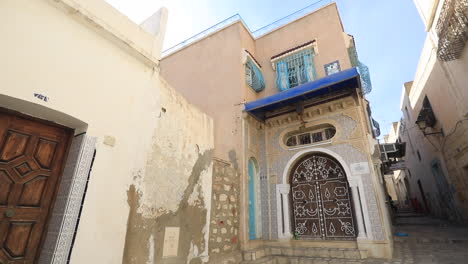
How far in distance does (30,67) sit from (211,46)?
23.2 feet

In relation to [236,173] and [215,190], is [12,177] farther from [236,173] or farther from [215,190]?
[236,173]

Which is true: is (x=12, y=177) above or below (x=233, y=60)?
below

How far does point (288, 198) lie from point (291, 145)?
1.68 metres

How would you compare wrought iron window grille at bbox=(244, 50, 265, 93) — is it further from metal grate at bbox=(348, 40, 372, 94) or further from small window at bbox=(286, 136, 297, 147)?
metal grate at bbox=(348, 40, 372, 94)

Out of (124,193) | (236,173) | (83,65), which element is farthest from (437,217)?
(83,65)

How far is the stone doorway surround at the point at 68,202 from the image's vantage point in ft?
7.98

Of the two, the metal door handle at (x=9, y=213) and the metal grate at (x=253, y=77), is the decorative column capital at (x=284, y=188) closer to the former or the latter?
the metal grate at (x=253, y=77)

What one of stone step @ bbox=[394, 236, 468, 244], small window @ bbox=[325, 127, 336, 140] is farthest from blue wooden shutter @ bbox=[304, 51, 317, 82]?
stone step @ bbox=[394, 236, 468, 244]

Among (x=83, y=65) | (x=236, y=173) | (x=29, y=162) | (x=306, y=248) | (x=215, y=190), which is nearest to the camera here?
(x=29, y=162)

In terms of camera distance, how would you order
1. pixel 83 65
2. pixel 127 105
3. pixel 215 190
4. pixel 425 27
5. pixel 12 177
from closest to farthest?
pixel 12 177, pixel 83 65, pixel 127 105, pixel 215 190, pixel 425 27

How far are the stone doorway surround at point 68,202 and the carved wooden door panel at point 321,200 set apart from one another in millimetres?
5609

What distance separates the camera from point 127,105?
3529mm

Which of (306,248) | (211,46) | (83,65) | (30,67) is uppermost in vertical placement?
(211,46)

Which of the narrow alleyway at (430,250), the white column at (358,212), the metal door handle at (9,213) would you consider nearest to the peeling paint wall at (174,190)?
the metal door handle at (9,213)
